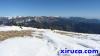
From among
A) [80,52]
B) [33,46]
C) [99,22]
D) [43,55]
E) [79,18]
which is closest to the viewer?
[43,55]

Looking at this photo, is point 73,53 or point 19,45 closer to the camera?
point 73,53

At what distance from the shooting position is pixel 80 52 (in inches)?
524

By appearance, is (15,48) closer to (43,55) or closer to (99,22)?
(43,55)

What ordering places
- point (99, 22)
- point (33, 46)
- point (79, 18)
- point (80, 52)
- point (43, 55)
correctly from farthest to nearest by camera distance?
point (79, 18), point (99, 22), point (33, 46), point (80, 52), point (43, 55)

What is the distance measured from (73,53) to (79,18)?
31.5 m

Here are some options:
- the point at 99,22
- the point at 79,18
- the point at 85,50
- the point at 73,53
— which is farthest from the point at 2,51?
the point at 79,18

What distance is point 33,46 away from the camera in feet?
48.9

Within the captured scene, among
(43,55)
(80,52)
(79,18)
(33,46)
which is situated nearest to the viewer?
(43,55)

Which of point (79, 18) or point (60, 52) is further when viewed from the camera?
point (79, 18)

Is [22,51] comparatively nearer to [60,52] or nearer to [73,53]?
[60,52]

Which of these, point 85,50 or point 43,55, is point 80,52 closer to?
Answer: point 85,50

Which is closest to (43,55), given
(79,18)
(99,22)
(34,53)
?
(34,53)

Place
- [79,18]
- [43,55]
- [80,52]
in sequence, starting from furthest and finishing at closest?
[79,18] < [80,52] < [43,55]

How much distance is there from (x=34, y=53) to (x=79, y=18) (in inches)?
1261
